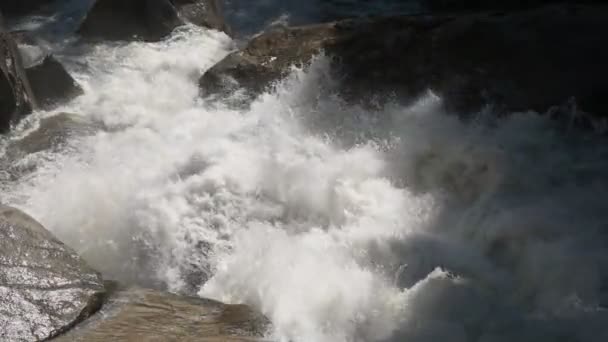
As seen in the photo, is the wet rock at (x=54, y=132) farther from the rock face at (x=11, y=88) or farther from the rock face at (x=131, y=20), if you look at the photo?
the rock face at (x=131, y=20)

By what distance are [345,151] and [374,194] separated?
90cm

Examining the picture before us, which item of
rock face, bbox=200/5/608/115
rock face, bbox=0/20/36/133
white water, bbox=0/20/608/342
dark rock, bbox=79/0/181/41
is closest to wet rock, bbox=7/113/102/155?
white water, bbox=0/20/608/342

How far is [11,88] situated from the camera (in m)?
8.89

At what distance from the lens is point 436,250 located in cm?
648

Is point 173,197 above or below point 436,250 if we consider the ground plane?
below

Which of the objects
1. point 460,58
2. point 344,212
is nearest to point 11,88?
point 344,212

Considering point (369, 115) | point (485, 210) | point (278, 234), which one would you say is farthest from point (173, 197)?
point (485, 210)

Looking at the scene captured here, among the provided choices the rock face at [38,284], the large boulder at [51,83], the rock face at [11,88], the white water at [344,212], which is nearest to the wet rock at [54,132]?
the white water at [344,212]

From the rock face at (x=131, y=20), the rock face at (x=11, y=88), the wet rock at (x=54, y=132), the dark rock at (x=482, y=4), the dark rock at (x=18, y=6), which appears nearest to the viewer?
the wet rock at (x=54, y=132)

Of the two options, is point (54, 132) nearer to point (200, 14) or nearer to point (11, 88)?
point (11, 88)

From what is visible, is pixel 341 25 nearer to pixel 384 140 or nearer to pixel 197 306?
pixel 384 140

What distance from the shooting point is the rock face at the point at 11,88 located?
880 centimetres

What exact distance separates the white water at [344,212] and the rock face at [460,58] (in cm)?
32

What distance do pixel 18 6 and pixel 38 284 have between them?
10.1 meters
